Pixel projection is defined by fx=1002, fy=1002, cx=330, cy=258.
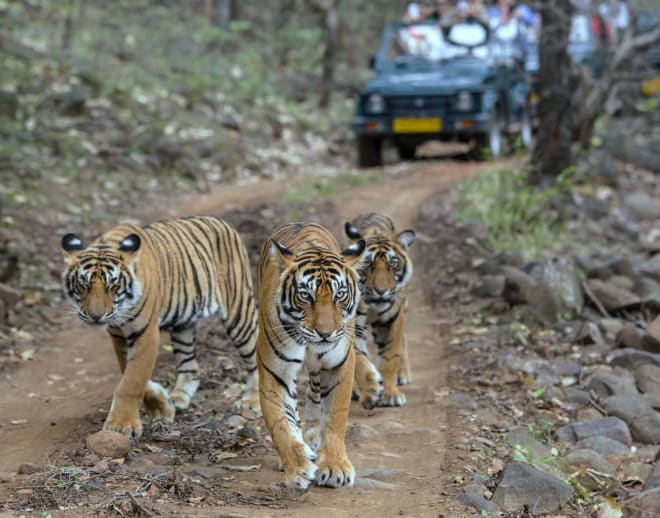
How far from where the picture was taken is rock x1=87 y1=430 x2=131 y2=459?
5126 millimetres

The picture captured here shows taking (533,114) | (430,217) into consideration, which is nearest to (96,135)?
(430,217)

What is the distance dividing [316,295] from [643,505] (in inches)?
93.0

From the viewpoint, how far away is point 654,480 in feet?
19.0

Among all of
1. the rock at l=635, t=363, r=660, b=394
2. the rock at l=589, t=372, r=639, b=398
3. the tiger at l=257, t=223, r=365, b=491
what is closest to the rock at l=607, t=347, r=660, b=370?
the rock at l=635, t=363, r=660, b=394

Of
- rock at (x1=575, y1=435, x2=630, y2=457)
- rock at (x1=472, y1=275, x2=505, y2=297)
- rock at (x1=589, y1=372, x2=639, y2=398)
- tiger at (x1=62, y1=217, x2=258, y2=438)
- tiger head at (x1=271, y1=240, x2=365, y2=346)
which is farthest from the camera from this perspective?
rock at (x1=472, y1=275, x2=505, y2=297)

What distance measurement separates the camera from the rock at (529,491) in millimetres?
4988

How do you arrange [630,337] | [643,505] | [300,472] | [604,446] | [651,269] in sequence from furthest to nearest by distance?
[651,269] → [630,337] → [604,446] → [643,505] → [300,472]

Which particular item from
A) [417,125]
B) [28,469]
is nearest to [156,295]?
[28,469]

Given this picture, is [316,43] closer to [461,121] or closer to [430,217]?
[461,121]

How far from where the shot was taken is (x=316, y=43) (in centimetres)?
2612

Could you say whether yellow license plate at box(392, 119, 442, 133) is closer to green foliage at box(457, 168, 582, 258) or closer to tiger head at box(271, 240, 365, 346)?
green foliage at box(457, 168, 582, 258)

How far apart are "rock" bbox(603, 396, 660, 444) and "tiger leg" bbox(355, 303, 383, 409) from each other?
5.52ft

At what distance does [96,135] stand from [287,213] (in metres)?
4.03

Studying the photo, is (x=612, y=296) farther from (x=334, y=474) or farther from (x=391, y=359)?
(x=334, y=474)
